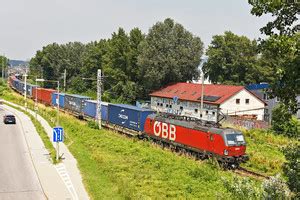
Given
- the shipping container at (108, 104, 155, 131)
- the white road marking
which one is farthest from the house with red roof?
the white road marking

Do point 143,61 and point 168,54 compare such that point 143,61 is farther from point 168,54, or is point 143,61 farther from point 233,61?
point 233,61

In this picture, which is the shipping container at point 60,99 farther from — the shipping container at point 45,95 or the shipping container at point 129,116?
the shipping container at point 129,116

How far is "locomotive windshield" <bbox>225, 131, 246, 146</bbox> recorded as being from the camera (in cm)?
2764

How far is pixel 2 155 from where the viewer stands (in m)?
31.5

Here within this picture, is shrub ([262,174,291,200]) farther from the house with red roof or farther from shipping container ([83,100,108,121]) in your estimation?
shipping container ([83,100,108,121])

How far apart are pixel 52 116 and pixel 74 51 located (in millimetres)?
56242

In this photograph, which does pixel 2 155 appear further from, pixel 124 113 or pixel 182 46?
pixel 182 46

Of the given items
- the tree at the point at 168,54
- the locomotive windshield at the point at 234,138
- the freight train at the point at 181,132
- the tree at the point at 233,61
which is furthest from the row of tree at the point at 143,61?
the locomotive windshield at the point at 234,138

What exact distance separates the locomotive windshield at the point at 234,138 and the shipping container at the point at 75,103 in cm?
3165

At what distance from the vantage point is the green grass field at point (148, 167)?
2156 centimetres

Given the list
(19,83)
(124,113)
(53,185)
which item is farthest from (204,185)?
(19,83)

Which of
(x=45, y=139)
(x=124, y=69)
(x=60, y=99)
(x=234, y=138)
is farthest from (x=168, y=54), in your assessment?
(x=234, y=138)

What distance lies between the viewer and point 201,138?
2984 cm

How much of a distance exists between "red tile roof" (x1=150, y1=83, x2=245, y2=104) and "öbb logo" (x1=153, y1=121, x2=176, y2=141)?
1854cm
